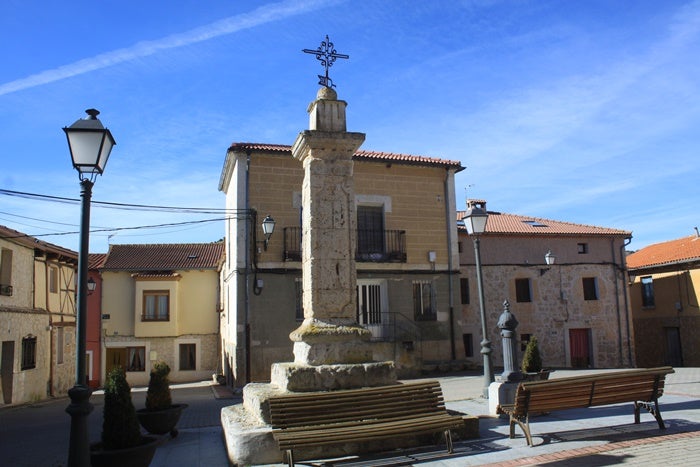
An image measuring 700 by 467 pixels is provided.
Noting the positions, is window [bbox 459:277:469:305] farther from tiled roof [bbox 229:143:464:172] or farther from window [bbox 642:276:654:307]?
window [bbox 642:276:654:307]

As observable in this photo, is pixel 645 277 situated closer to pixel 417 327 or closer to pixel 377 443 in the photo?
pixel 417 327

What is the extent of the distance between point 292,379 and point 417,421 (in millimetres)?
1499

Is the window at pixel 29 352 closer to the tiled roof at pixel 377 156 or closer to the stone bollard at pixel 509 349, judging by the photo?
the tiled roof at pixel 377 156

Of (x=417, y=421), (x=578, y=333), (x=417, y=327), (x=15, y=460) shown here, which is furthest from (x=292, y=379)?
(x=578, y=333)

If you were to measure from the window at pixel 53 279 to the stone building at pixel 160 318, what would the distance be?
16.5 ft

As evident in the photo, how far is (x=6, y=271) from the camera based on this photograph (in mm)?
15125

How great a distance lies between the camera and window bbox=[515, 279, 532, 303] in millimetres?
21172

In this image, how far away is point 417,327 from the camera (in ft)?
57.4

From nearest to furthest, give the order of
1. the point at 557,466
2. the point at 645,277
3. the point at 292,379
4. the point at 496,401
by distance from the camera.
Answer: the point at 557,466 < the point at 292,379 < the point at 496,401 < the point at 645,277

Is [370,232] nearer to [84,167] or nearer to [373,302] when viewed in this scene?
[373,302]

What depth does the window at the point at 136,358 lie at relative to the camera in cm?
2377

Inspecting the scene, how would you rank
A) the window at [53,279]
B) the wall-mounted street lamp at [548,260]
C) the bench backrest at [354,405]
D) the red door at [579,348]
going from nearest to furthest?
1. the bench backrest at [354,405]
2. the window at [53,279]
3. the wall-mounted street lamp at [548,260]
4. the red door at [579,348]

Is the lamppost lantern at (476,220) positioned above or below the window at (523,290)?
above

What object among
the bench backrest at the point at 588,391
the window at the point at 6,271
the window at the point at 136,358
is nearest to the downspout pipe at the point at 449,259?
the bench backrest at the point at 588,391
